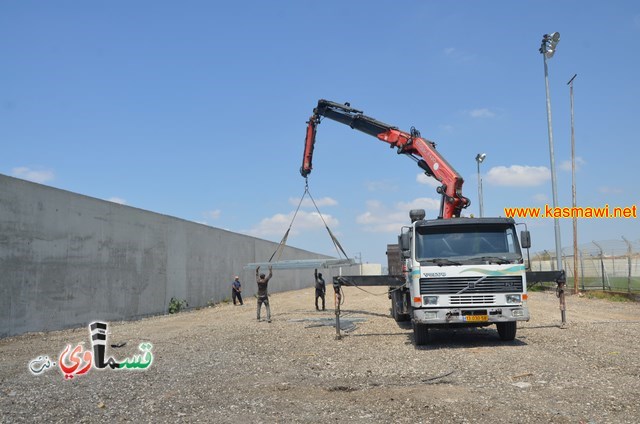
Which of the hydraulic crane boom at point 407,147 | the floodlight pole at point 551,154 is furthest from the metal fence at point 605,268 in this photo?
the hydraulic crane boom at point 407,147

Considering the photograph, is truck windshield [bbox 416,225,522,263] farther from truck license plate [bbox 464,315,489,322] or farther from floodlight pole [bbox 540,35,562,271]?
floodlight pole [bbox 540,35,562,271]

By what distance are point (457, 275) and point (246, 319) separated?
1044 cm

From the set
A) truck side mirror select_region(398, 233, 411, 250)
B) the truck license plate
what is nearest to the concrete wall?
truck side mirror select_region(398, 233, 411, 250)

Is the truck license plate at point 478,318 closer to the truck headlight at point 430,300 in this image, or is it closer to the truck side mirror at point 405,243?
the truck headlight at point 430,300

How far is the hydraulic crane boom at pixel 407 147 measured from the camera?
15.3m

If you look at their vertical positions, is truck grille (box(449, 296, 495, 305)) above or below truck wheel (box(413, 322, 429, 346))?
above

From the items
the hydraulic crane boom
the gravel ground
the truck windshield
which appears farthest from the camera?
the hydraulic crane boom

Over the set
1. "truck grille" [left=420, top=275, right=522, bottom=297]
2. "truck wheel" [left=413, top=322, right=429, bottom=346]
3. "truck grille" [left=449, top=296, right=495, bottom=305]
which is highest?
"truck grille" [left=420, top=275, right=522, bottom=297]

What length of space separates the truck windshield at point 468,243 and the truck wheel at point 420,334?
1.39m

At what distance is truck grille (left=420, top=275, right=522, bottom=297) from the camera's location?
10.9m

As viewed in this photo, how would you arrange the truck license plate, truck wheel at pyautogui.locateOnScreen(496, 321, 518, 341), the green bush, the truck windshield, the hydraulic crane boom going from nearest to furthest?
the truck license plate, the truck windshield, truck wheel at pyautogui.locateOnScreen(496, 321, 518, 341), the hydraulic crane boom, the green bush

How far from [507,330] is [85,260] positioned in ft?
45.2

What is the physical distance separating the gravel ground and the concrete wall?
2.33 m
